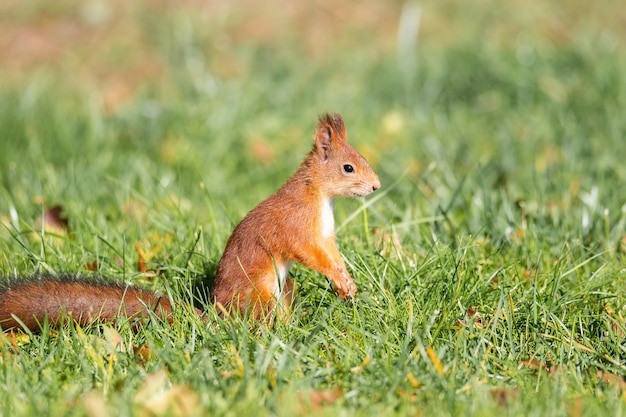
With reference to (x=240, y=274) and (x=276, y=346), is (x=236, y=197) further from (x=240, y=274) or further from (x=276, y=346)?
(x=276, y=346)

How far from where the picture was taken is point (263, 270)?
9.50ft

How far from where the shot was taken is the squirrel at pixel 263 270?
2.78m

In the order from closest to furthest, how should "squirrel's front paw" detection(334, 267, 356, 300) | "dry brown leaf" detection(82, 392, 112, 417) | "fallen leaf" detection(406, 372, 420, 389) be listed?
"dry brown leaf" detection(82, 392, 112, 417)
"fallen leaf" detection(406, 372, 420, 389)
"squirrel's front paw" detection(334, 267, 356, 300)

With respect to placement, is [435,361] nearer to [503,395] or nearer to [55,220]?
[503,395]

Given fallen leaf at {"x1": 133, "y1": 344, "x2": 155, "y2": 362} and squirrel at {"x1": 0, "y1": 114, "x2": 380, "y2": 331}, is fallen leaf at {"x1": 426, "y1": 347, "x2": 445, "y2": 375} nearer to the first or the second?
squirrel at {"x1": 0, "y1": 114, "x2": 380, "y2": 331}

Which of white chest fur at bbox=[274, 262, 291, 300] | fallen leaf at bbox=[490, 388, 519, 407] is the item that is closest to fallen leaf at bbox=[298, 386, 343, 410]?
fallen leaf at bbox=[490, 388, 519, 407]

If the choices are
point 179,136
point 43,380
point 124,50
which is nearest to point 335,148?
point 43,380

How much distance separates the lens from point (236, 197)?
15.4 ft

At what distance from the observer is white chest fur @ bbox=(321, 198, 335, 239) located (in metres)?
2.96

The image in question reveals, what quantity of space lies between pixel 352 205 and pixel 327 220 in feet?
3.76

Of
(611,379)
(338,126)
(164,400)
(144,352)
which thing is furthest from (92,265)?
(611,379)

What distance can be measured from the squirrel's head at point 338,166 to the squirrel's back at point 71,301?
2.25ft

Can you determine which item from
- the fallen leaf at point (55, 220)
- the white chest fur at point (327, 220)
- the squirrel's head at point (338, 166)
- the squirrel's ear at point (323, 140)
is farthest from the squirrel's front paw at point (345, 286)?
the fallen leaf at point (55, 220)

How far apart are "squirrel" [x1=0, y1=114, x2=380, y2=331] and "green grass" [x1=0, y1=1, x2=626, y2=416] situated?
7 cm
